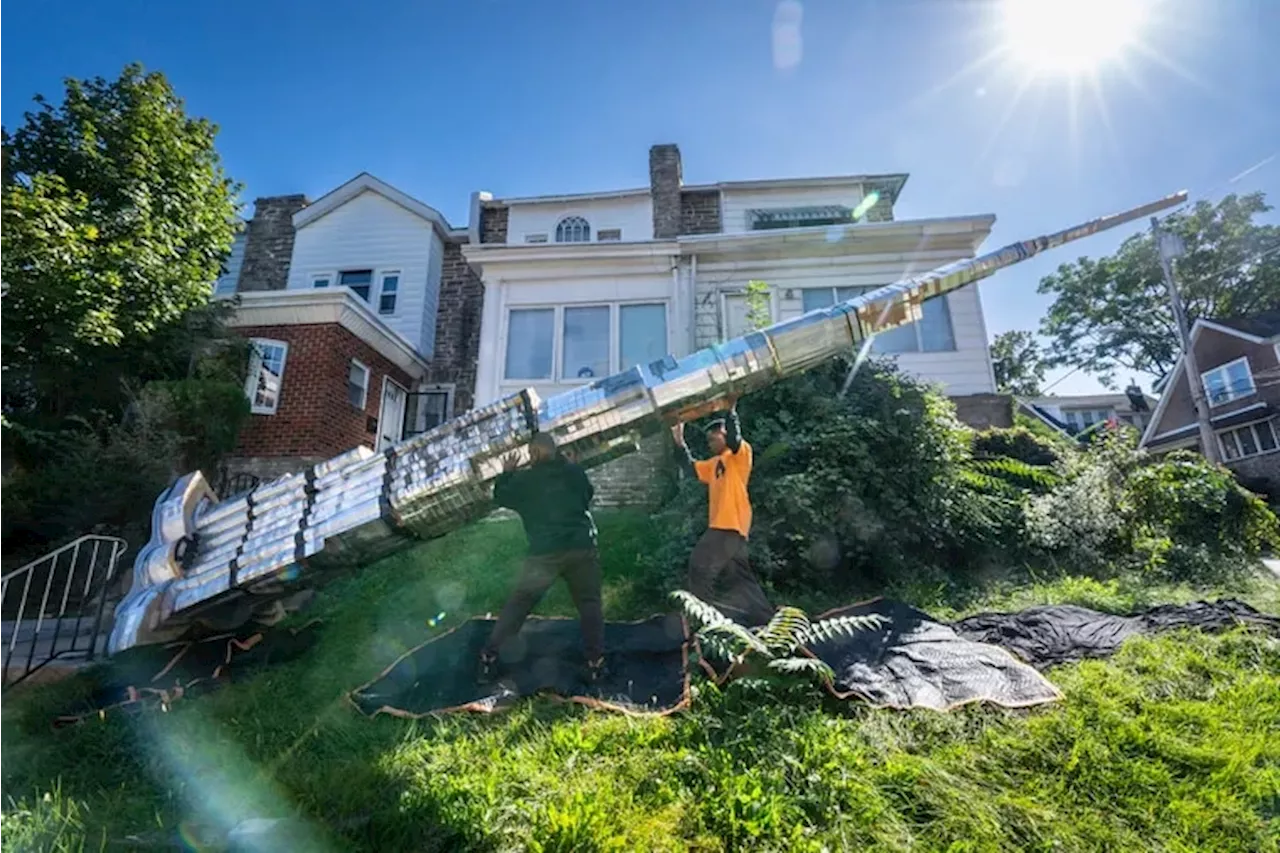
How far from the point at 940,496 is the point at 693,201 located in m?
11.1

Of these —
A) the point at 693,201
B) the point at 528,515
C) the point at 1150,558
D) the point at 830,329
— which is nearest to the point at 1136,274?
the point at 693,201

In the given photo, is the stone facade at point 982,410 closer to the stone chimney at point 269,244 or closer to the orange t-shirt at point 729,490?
the orange t-shirt at point 729,490

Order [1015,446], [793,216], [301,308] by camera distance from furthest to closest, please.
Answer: [793,216] < [301,308] < [1015,446]

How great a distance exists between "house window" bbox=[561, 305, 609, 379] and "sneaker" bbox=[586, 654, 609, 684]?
8022 millimetres

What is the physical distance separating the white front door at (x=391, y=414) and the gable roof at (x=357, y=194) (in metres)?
5.17

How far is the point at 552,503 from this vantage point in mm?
4328

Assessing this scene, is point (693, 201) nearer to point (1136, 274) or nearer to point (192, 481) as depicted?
point (192, 481)

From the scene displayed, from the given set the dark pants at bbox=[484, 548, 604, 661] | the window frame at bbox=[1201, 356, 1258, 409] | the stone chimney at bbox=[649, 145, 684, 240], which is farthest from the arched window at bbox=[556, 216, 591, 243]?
the window frame at bbox=[1201, 356, 1258, 409]

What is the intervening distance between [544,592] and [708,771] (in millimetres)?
1811

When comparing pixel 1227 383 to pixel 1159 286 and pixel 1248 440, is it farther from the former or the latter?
pixel 1159 286

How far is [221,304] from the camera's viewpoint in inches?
482

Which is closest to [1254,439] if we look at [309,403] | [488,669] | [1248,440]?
[1248,440]

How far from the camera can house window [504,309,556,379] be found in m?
11.9

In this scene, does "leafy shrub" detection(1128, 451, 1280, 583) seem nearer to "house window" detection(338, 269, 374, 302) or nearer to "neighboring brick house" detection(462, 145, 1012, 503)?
"neighboring brick house" detection(462, 145, 1012, 503)
